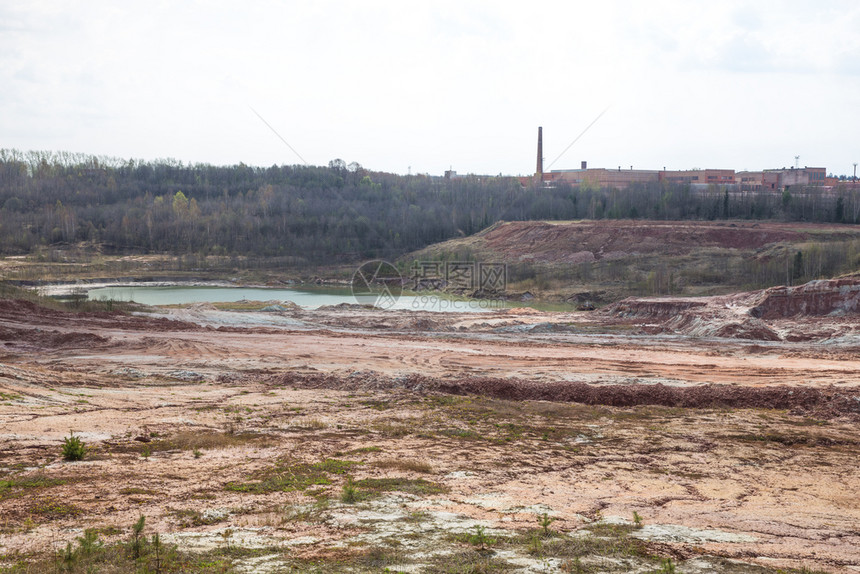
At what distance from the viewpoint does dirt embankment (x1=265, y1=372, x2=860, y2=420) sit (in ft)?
54.5

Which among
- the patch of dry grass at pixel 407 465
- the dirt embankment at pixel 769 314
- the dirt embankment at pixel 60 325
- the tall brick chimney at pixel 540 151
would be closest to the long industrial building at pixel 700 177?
the tall brick chimney at pixel 540 151

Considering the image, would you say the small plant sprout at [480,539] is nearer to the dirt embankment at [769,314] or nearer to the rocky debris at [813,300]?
the dirt embankment at [769,314]

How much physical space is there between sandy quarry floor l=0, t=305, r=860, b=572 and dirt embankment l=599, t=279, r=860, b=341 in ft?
13.8

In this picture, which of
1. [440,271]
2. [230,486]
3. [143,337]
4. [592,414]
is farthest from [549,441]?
[440,271]

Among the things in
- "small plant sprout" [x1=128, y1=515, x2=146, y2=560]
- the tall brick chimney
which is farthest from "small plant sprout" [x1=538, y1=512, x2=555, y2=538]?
the tall brick chimney

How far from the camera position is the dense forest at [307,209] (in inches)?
3290

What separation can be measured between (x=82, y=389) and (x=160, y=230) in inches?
3313

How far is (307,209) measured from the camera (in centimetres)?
10494

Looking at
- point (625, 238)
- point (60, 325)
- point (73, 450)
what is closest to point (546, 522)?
point (73, 450)

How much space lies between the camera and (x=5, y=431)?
1166 cm

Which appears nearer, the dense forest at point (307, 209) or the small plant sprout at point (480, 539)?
the small plant sprout at point (480, 539)

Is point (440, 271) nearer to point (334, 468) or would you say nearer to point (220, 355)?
point (220, 355)

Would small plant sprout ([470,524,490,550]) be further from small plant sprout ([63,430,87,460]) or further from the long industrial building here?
the long industrial building

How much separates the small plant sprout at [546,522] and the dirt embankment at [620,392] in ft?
30.6
